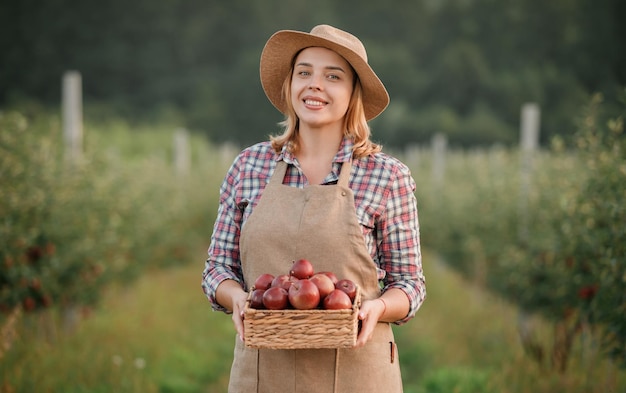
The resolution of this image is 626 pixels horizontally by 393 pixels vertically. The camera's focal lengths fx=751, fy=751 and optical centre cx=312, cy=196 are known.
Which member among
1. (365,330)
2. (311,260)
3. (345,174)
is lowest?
(365,330)

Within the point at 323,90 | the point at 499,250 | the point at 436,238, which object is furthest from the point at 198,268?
the point at 323,90

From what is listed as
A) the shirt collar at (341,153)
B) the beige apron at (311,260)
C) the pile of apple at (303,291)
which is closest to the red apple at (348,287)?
the pile of apple at (303,291)

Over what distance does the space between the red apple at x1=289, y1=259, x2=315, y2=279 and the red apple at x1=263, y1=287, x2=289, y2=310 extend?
0.27ft

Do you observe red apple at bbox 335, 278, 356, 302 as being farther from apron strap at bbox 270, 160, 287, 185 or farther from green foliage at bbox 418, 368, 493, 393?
green foliage at bbox 418, 368, 493, 393

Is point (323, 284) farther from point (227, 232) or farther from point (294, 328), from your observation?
point (227, 232)

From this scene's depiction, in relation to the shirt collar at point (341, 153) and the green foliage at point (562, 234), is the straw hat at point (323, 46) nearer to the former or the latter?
the shirt collar at point (341, 153)

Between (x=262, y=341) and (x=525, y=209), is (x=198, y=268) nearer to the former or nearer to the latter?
(x=525, y=209)

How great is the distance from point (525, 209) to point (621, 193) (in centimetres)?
312

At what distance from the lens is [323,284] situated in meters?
2.32

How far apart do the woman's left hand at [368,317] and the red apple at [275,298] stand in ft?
0.81

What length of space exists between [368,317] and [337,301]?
0.55 feet

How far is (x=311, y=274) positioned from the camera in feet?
7.80

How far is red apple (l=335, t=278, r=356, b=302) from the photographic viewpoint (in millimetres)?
2355

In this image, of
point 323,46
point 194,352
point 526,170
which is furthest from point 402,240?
point 526,170
